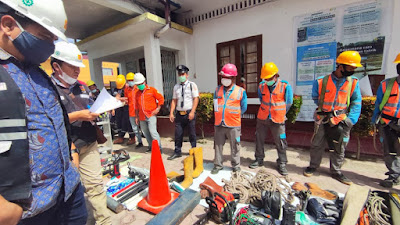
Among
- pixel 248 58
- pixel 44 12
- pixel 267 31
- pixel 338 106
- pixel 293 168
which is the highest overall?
pixel 267 31

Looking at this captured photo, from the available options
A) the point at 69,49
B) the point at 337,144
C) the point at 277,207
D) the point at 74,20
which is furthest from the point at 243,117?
the point at 74,20

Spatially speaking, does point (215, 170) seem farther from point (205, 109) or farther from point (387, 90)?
point (387, 90)

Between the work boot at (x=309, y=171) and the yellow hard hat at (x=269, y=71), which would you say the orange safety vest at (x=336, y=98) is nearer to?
the yellow hard hat at (x=269, y=71)

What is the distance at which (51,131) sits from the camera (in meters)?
0.96

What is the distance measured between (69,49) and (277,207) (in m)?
2.76

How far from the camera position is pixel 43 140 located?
0.91 metres

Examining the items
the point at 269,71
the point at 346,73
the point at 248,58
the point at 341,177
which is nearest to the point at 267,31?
the point at 248,58

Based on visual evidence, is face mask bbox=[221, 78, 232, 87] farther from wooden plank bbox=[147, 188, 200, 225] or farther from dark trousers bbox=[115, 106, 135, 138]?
dark trousers bbox=[115, 106, 135, 138]

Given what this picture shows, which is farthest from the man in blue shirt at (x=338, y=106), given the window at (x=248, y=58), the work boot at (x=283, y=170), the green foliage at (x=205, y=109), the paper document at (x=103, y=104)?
the paper document at (x=103, y=104)

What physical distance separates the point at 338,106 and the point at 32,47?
3.57m

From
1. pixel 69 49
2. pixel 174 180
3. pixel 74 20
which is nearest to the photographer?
pixel 69 49

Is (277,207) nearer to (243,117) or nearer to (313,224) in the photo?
(313,224)

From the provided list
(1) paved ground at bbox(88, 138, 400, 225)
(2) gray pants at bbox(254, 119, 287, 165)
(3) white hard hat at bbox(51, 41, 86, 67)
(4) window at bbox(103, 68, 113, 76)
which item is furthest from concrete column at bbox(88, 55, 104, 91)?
(4) window at bbox(103, 68, 113, 76)

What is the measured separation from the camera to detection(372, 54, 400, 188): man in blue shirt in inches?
102
